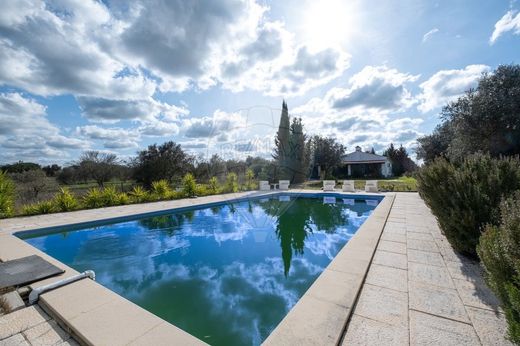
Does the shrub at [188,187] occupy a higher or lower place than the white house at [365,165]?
lower

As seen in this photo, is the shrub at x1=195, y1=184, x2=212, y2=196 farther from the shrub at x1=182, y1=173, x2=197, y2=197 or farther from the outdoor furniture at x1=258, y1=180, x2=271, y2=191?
the outdoor furniture at x1=258, y1=180, x2=271, y2=191

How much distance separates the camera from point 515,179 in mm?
3715

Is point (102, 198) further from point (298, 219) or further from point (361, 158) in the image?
point (361, 158)

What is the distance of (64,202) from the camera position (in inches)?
376

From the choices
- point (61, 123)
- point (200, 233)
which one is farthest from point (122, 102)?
point (200, 233)

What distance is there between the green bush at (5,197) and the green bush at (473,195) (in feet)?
43.5

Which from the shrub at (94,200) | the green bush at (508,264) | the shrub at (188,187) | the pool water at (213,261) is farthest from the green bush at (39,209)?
the green bush at (508,264)

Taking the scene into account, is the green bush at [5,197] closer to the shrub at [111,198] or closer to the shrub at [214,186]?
the shrub at [111,198]

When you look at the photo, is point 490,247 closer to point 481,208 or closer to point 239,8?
point 481,208

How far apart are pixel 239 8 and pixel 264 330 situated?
8304 millimetres

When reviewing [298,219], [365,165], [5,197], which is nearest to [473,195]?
[298,219]

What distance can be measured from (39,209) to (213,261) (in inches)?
327

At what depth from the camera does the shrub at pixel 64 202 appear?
9477 millimetres

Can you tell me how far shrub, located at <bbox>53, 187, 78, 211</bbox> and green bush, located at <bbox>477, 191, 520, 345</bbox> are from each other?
41.2 feet
